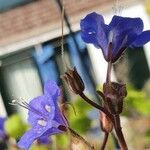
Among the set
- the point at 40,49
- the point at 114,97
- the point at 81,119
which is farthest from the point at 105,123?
the point at 40,49

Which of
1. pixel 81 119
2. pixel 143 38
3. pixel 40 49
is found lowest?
pixel 81 119

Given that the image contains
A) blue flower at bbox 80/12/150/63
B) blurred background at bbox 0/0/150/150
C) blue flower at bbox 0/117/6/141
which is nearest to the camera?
blue flower at bbox 80/12/150/63

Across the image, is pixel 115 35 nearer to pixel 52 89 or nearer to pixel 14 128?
pixel 52 89

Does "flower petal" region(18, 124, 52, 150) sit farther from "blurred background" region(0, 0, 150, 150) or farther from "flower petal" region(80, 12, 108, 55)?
"blurred background" region(0, 0, 150, 150)

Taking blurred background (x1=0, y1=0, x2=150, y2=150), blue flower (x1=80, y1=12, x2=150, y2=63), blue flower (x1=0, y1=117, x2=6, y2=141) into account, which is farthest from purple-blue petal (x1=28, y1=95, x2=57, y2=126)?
blurred background (x1=0, y1=0, x2=150, y2=150)

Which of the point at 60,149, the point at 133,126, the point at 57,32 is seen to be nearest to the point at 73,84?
the point at 60,149

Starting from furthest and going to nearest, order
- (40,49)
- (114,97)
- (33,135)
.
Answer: (40,49) → (33,135) → (114,97)
